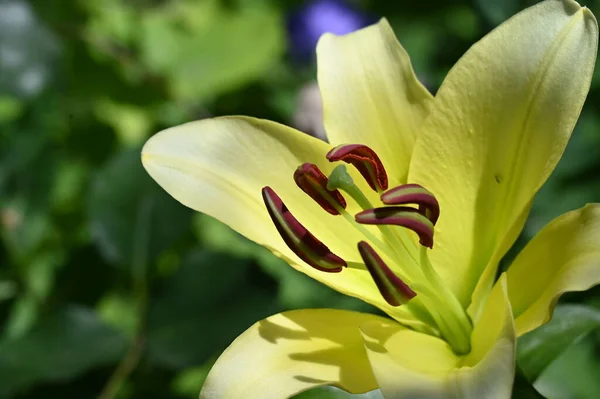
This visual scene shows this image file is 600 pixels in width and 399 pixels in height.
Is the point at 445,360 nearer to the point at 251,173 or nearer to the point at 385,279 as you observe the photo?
the point at 385,279

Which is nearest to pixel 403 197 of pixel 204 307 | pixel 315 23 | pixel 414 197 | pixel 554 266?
pixel 414 197

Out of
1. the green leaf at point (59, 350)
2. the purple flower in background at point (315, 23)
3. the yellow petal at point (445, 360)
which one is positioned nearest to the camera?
the yellow petal at point (445, 360)

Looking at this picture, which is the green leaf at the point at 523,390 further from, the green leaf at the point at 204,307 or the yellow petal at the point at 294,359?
the green leaf at the point at 204,307

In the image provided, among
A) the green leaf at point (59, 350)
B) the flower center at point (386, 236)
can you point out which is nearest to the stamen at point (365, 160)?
the flower center at point (386, 236)

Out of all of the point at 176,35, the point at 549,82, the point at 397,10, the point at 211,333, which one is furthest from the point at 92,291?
the point at 397,10

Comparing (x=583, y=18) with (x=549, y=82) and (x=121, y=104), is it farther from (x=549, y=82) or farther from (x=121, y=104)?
(x=121, y=104)
